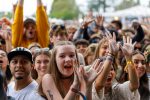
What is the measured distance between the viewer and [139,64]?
7270 mm

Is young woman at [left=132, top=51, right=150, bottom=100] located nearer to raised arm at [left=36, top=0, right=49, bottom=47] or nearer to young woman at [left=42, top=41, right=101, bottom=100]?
young woman at [left=42, top=41, right=101, bottom=100]

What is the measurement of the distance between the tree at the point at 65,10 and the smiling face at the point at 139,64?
287ft

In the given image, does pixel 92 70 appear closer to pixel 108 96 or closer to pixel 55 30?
pixel 108 96

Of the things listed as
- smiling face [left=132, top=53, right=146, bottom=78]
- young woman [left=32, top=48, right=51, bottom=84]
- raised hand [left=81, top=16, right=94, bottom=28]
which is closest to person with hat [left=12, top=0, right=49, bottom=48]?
raised hand [left=81, top=16, right=94, bottom=28]

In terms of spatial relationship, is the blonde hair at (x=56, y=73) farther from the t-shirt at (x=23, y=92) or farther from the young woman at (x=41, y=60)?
the young woman at (x=41, y=60)

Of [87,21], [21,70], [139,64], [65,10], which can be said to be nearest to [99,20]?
[87,21]

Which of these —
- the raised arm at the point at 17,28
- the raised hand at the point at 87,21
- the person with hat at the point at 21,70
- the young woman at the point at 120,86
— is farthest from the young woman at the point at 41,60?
the raised hand at the point at 87,21

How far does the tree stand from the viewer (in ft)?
317

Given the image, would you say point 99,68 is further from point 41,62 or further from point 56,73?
point 41,62

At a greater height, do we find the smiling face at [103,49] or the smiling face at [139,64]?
the smiling face at [103,49]

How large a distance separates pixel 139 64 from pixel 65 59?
6.62 ft

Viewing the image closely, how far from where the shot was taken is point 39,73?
6781 mm

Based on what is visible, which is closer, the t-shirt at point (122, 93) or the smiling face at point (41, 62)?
the t-shirt at point (122, 93)

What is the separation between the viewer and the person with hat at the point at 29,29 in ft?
28.8
